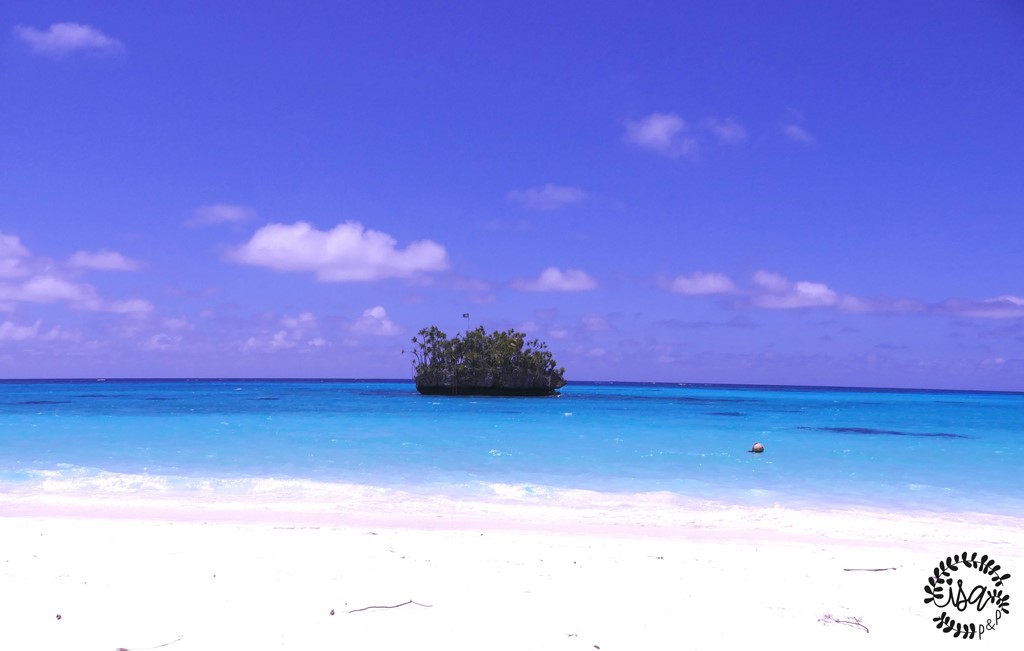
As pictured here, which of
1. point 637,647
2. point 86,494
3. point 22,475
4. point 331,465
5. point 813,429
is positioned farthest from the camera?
point 813,429

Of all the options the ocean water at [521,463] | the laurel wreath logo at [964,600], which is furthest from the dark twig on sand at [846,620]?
the ocean water at [521,463]

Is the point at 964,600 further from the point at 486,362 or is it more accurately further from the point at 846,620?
the point at 486,362

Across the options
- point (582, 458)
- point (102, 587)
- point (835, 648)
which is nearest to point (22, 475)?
point (102, 587)

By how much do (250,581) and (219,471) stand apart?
35.9 ft

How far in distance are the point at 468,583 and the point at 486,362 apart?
7016 cm

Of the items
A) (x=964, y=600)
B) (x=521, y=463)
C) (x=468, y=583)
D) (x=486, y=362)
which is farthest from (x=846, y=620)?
(x=486, y=362)

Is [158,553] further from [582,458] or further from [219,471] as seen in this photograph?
[582,458]

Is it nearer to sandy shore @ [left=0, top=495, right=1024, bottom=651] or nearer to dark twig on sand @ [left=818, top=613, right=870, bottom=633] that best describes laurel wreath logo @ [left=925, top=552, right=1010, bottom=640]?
sandy shore @ [left=0, top=495, right=1024, bottom=651]

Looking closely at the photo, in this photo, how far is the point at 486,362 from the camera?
251 feet

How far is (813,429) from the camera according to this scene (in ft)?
120

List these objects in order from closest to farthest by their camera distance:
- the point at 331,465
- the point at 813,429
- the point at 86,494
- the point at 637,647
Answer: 1. the point at 637,647
2. the point at 86,494
3. the point at 331,465
4. the point at 813,429

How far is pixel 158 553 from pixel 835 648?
664 centimetres

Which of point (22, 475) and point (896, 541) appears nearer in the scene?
point (896, 541)

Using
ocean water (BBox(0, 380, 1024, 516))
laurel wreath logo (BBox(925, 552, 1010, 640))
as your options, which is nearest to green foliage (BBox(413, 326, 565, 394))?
ocean water (BBox(0, 380, 1024, 516))
